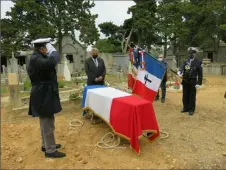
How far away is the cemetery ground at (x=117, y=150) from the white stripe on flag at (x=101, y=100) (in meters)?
0.49

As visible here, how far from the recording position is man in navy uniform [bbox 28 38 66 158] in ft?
12.5

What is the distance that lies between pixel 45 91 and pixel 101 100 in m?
1.26

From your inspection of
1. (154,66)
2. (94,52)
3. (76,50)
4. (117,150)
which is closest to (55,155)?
(117,150)

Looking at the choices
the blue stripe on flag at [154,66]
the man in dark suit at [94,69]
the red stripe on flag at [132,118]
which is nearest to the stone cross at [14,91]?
the man in dark suit at [94,69]

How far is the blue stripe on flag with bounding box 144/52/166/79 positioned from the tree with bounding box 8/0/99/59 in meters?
17.8

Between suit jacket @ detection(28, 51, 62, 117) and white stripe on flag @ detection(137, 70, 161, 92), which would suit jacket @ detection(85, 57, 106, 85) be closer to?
white stripe on flag @ detection(137, 70, 161, 92)

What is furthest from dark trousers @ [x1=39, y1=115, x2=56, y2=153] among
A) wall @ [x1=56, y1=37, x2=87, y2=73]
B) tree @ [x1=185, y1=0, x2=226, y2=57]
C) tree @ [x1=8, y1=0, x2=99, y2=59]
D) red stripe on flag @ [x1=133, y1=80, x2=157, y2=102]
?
wall @ [x1=56, y1=37, x2=87, y2=73]

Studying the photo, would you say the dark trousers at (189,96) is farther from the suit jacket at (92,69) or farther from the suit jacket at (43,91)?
the suit jacket at (43,91)

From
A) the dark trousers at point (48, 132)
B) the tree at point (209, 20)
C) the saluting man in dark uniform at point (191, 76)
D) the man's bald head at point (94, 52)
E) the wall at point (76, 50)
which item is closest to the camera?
the dark trousers at point (48, 132)

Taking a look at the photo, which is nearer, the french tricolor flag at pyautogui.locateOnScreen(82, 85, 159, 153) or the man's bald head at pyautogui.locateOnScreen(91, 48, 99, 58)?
the french tricolor flag at pyautogui.locateOnScreen(82, 85, 159, 153)

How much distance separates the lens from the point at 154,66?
5.57 m

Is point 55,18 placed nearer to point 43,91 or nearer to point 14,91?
point 14,91

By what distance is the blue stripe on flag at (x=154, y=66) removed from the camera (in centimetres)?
551

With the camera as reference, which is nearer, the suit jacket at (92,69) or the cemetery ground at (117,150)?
the cemetery ground at (117,150)
